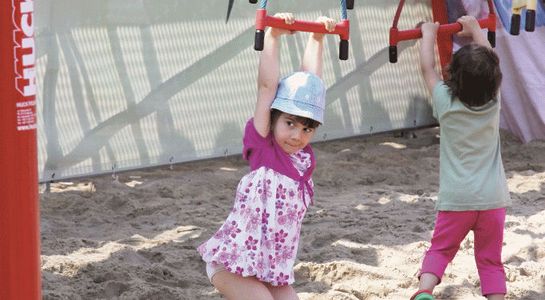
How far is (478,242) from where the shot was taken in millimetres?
4434

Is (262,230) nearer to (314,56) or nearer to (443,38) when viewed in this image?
(314,56)

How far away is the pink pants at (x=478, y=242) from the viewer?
14.3ft

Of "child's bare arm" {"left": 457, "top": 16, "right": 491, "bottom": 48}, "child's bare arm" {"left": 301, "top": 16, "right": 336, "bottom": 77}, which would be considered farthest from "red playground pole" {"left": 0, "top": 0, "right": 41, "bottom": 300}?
"child's bare arm" {"left": 457, "top": 16, "right": 491, "bottom": 48}

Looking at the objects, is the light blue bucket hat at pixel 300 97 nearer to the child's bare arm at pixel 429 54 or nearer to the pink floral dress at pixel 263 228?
the pink floral dress at pixel 263 228

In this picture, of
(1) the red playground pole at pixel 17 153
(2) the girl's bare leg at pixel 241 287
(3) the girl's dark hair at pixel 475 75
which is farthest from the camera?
(3) the girl's dark hair at pixel 475 75

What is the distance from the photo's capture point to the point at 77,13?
20.8ft

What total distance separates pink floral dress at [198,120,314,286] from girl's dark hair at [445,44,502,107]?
86 centimetres

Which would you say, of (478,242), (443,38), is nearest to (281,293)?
(478,242)

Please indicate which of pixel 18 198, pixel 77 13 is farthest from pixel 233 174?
pixel 18 198

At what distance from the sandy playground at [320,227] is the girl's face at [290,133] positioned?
102 centimetres

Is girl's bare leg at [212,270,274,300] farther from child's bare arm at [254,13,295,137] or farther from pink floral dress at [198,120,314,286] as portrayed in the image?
child's bare arm at [254,13,295,137]

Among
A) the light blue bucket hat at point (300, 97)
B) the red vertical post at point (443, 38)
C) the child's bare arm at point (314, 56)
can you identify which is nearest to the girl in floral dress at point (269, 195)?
the light blue bucket hat at point (300, 97)

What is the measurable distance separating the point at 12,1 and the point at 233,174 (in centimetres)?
414

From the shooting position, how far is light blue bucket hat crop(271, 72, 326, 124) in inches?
147
